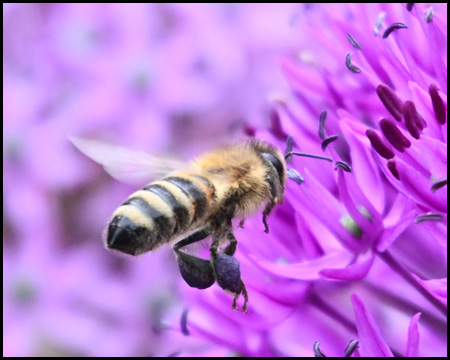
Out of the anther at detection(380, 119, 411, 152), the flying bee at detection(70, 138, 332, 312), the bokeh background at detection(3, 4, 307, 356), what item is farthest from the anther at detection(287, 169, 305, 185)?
the bokeh background at detection(3, 4, 307, 356)

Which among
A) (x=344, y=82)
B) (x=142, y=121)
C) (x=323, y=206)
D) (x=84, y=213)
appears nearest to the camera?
(x=323, y=206)

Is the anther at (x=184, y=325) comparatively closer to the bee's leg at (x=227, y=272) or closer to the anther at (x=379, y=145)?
the bee's leg at (x=227, y=272)

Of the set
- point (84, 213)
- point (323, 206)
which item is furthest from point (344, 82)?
point (84, 213)

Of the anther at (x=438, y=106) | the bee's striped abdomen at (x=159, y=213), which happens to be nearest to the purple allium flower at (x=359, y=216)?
the anther at (x=438, y=106)

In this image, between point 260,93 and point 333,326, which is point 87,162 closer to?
point 260,93

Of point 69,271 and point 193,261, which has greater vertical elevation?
point 193,261

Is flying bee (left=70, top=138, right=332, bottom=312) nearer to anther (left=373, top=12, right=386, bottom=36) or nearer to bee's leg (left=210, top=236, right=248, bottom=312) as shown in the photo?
bee's leg (left=210, top=236, right=248, bottom=312)

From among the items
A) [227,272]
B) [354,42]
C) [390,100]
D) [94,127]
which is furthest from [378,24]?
[94,127]
